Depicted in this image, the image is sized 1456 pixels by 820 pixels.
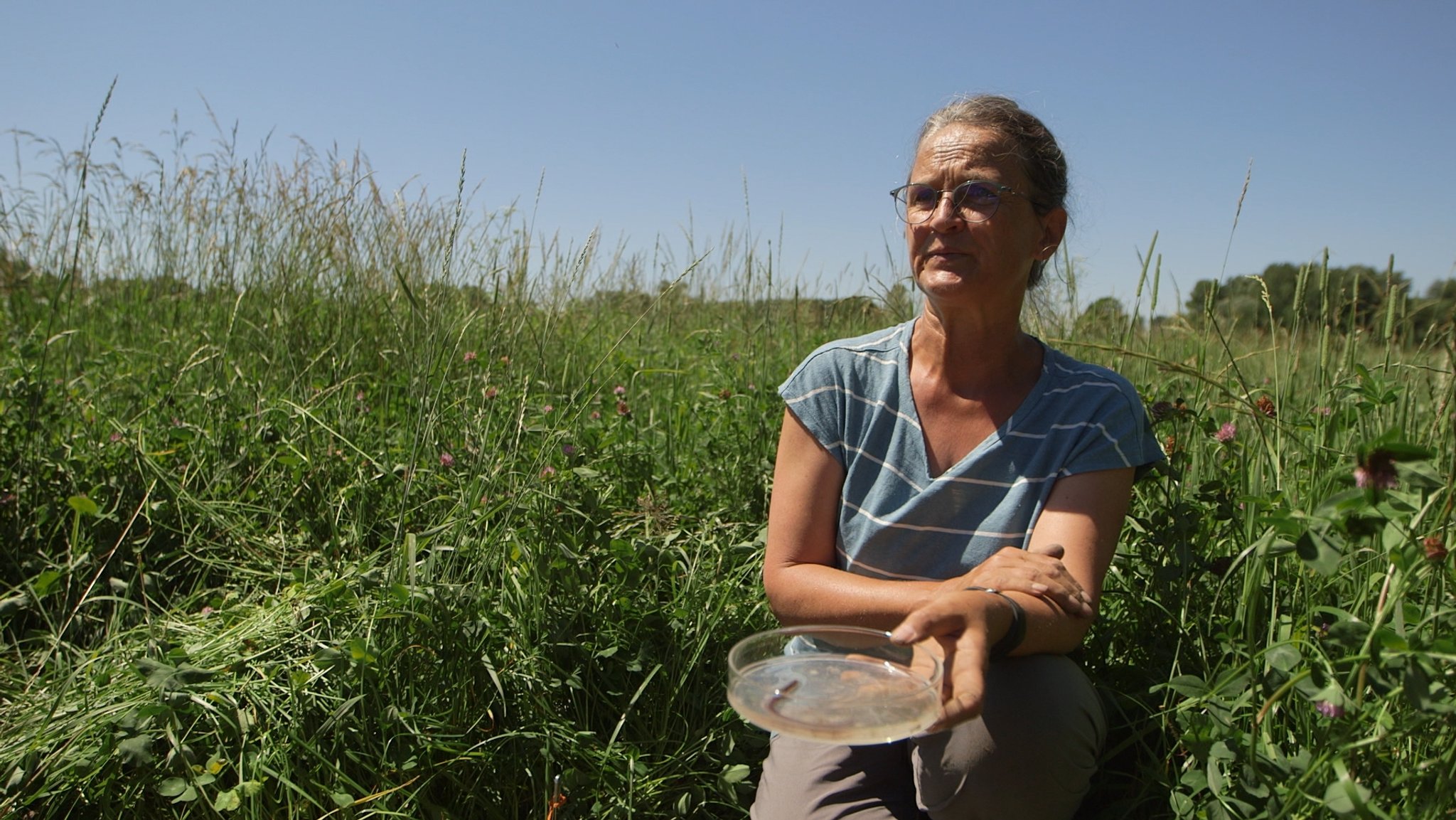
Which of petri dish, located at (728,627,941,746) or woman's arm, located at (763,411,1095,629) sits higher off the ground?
woman's arm, located at (763,411,1095,629)

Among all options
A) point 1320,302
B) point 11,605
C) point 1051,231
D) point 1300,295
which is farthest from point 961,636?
point 11,605

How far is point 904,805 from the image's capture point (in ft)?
5.41

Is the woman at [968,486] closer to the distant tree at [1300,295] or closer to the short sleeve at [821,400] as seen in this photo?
the short sleeve at [821,400]

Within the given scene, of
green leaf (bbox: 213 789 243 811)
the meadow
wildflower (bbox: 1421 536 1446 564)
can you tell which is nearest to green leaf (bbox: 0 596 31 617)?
the meadow

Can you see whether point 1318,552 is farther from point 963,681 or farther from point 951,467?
point 951,467

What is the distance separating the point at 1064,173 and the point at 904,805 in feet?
4.09

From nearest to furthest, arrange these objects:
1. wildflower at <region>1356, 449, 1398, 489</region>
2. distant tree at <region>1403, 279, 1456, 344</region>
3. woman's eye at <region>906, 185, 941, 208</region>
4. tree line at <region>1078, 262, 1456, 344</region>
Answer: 1. wildflower at <region>1356, 449, 1398, 489</region>
2. woman's eye at <region>906, 185, 941, 208</region>
3. tree line at <region>1078, 262, 1456, 344</region>
4. distant tree at <region>1403, 279, 1456, 344</region>

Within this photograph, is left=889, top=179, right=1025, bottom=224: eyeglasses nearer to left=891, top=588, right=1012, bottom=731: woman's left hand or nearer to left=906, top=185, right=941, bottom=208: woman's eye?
left=906, top=185, right=941, bottom=208: woman's eye

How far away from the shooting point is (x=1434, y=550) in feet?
4.07

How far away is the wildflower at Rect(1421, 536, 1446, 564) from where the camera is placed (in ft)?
4.03

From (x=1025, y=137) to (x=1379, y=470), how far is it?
0.91 metres

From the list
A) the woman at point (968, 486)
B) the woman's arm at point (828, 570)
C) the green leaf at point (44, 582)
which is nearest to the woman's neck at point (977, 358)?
the woman at point (968, 486)

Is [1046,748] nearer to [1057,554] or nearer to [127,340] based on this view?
[1057,554]

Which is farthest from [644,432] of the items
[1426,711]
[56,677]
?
[1426,711]
